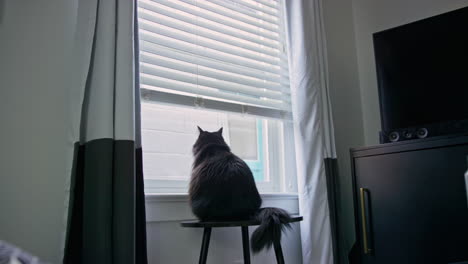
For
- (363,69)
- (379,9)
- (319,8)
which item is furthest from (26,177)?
(379,9)

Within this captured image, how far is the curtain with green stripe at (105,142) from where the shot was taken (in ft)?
4.19

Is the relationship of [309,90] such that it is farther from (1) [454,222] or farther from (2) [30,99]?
(2) [30,99]

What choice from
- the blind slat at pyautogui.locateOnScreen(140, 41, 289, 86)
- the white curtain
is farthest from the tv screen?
the blind slat at pyautogui.locateOnScreen(140, 41, 289, 86)

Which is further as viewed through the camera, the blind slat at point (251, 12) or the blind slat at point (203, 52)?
the blind slat at point (251, 12)

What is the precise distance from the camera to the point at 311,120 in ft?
6.70

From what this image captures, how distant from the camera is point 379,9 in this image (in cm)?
249

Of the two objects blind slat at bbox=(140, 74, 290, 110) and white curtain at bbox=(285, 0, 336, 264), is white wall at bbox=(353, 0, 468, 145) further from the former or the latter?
blind slat at bbox=(140, 74, 290, 110)

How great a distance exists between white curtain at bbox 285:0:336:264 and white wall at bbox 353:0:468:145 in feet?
1.55

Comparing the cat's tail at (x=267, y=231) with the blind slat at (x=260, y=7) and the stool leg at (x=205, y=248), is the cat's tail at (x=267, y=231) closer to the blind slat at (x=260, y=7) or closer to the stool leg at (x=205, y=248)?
→ the stool leg at (x=205, y=248)

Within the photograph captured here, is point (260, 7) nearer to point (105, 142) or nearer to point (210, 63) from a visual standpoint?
point (210, 63)

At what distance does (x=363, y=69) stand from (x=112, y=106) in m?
Result: 1.68

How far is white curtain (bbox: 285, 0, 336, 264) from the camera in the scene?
192cm

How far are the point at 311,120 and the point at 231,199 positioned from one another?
2.59ft

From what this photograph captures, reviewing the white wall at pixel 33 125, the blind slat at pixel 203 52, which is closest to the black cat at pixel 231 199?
the white wall at pixel 33 125
